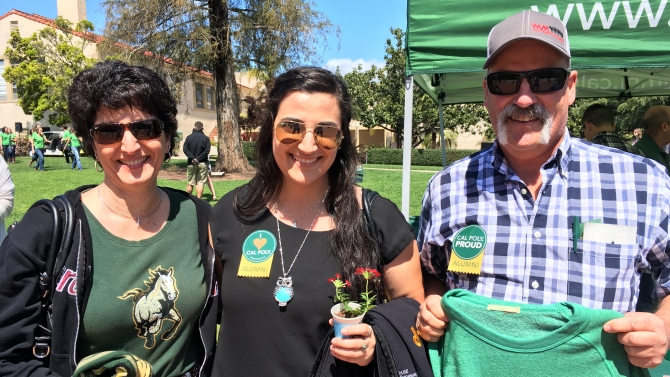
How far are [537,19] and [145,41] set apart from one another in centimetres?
1895

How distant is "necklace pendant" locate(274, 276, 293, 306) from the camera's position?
6.38 feet

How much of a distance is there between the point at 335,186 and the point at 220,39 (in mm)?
17811

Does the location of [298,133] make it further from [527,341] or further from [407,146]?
[407,146]

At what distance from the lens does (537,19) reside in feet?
6.26

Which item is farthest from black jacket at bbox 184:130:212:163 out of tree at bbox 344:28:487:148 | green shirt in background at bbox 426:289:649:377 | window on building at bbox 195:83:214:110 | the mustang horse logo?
window on building at bbox 195:83:214:110

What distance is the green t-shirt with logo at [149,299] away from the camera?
6.09 feet

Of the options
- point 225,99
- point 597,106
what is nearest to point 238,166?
point 225,99

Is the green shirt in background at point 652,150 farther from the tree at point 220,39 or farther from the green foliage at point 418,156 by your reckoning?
the green foliage at point 418,156

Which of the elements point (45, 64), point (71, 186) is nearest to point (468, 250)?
point (71, 186)

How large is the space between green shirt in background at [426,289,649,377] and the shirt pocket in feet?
0.81

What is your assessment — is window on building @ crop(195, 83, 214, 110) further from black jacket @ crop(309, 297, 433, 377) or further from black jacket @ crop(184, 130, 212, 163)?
black jacket @ crop(309, 297, 433, 377)

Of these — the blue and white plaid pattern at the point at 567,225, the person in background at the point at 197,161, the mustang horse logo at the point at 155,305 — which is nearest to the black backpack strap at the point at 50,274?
the mustang horse logo at the point at 155,305

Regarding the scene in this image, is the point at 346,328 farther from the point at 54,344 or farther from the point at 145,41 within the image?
the point at 145,41

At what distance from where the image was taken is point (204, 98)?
45094mm
